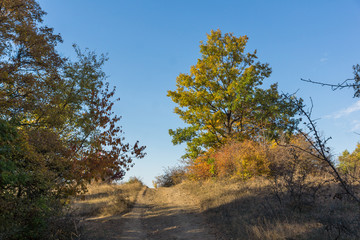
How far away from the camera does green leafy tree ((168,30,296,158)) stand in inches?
908

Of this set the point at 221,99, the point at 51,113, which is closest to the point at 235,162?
the point at 221,99

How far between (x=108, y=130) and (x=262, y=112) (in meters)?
15.2

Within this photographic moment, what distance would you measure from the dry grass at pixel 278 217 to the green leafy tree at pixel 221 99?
31.7ft

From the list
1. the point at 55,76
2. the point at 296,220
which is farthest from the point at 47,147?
the point at 296,220

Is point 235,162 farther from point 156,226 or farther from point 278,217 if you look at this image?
point 278,217

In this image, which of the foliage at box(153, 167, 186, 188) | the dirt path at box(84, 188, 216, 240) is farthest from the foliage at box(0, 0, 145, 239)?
the foliage at box(153, 167, 186, 188)

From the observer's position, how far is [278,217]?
8812 millimetres

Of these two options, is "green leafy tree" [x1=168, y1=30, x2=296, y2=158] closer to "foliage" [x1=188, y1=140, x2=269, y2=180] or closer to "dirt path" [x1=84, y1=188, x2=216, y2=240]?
"foliage" [x1=188, y1=140, x2=269, y2=180]

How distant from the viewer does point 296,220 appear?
8.59 metres

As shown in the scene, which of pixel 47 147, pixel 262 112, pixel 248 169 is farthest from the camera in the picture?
pixel 262 112

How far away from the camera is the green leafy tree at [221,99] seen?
23.1 meters

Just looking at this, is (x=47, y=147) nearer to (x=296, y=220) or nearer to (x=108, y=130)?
(x=108, y=130)

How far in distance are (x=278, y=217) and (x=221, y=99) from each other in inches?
625

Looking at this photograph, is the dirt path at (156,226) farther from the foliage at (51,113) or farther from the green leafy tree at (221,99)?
the green leafy tree at (221,99)
